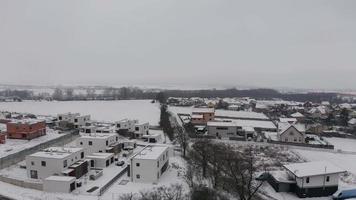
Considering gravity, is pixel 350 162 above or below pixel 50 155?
below

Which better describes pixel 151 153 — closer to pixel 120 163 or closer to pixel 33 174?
pixel 120 163

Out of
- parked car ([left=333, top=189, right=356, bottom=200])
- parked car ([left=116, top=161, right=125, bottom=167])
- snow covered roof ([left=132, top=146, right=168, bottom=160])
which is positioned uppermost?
snow covered roof ([left=132, top=146, right=168, bottom=160])

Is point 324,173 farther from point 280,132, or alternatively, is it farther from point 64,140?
point 64,140

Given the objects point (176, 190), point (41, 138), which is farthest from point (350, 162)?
point (41, 138)

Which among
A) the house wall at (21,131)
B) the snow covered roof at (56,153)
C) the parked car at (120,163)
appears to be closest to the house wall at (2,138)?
the house wall at (21,131)

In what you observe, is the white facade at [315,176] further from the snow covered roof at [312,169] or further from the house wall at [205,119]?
the house wall at [205,119]

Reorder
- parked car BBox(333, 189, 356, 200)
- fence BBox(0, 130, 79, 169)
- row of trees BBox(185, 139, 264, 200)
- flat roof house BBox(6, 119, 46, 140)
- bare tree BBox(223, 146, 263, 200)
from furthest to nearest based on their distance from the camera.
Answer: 1. flat roof house BBox(6, 119, 46, 140)
2. fence BBox(0, 130, 79, 169)
3. row of trees BBox(185, 139, 264, 200)
4. parked car BBox(333, 189, 356, 200)
5. bare tree BBox(223, 146, 263, 200)

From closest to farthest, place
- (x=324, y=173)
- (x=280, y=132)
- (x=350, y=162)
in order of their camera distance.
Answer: (x=324, y=173) → (x=350, y=162) → (x=280, y=132)

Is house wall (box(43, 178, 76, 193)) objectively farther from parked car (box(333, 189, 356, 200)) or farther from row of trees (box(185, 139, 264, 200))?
parked car (box(333, 189, 356, 200))

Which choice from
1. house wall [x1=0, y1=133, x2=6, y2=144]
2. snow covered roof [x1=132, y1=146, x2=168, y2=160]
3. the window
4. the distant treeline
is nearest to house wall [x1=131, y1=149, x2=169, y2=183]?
snow covered roof [x1=132, y1=146, x2=168, y2=160]
